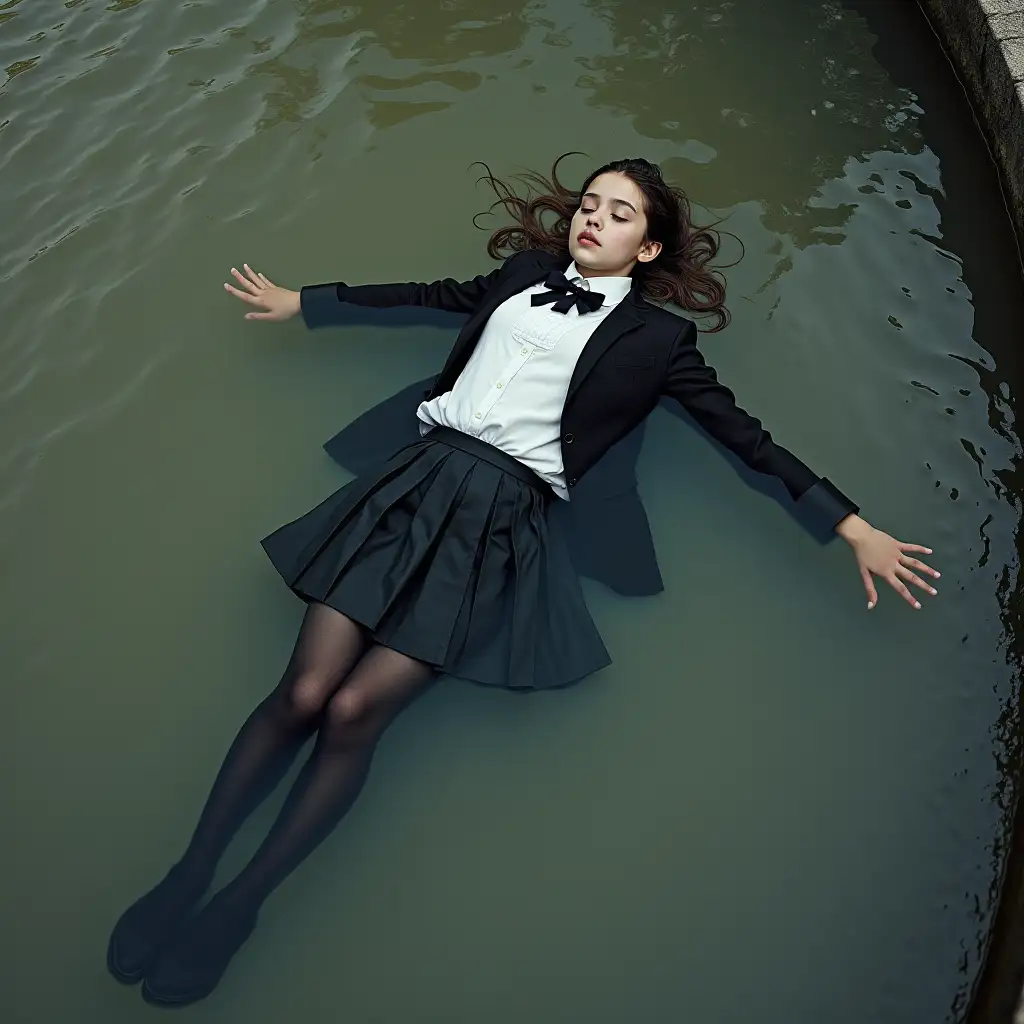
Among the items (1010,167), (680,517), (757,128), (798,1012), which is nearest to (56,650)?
(680,517)

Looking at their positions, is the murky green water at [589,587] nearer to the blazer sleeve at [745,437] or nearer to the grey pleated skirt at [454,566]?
the grey pleated skirt at [454,566]

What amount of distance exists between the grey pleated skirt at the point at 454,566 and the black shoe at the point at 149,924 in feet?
2.75

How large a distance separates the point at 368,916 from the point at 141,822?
713mm

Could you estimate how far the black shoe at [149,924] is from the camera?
287 centimetres

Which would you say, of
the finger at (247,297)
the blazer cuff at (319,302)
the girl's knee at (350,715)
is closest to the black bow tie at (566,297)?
the blazer cuff at (319,302)

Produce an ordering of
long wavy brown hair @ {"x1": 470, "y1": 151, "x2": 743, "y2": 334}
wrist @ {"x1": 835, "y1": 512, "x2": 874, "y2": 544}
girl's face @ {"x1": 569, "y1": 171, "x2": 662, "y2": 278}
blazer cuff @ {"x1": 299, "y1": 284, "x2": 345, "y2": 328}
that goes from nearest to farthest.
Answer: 1. wrist @ {"x1": 835, "y1": 512, "x2": 874, "y2": 544}
2. girl's face @ {"x1": 569, "y1": 171, "x2": 662, "y2": 278}
3. long wavy brown hair @ {"x1": 470, "y1": 151, "x2": 743, "y2": 334}
4. blazer cuff @ {"x1": 299, "y1": 284, "x2": 345, "y2": 328}

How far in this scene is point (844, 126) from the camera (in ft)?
15.7

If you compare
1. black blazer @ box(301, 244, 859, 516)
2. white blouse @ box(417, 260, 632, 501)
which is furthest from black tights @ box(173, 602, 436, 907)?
black blazer @ box(301, 244, 859, 516)

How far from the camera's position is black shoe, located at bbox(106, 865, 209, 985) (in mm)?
2867

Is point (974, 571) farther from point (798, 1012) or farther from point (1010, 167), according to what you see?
point (1010, 167)

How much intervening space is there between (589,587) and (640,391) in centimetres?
65

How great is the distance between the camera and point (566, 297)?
3.49 meters

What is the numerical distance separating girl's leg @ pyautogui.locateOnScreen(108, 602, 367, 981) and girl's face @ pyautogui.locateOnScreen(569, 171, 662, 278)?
4.68 feet

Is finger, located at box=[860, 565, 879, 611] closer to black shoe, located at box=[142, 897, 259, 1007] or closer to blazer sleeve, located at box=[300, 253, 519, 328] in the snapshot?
blazer sleeve, located at box=[300, 253, 519, 328]
